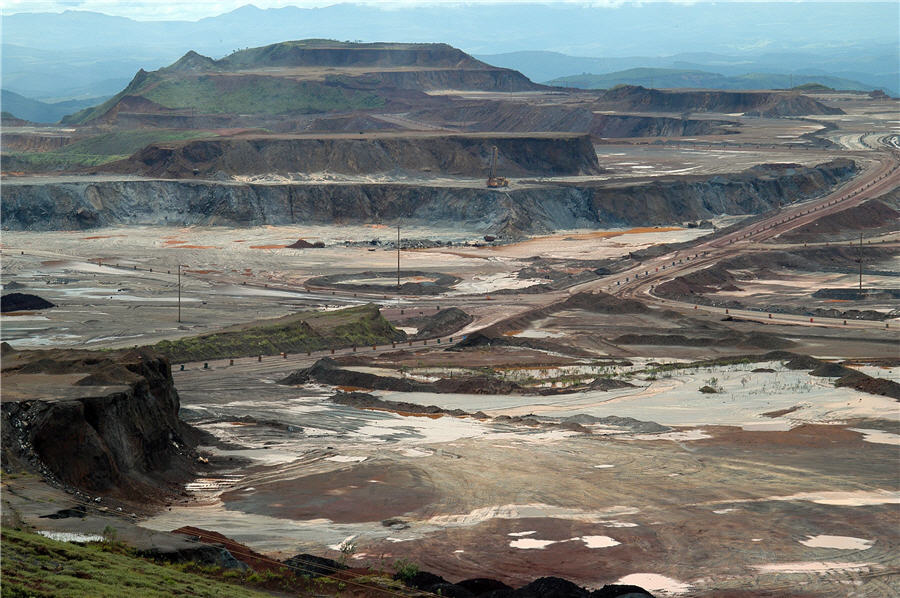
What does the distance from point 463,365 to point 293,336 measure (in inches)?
485

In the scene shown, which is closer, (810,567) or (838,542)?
(810,567)

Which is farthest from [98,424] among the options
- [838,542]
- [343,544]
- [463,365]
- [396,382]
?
[463,365]

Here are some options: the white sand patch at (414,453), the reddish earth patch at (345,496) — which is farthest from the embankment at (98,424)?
the white sand patch at (414,453)

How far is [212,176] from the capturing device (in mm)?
144625

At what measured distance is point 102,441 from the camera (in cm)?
3625

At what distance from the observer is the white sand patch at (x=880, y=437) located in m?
46.0

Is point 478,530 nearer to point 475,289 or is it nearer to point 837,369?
point 837,369

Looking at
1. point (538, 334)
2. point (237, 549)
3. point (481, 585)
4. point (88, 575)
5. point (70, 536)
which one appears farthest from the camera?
point (538, 334)

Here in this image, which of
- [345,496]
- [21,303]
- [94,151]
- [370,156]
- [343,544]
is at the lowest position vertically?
[21,303]

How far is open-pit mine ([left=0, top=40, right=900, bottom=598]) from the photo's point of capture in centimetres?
3325

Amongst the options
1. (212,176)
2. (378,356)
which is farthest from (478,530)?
(212,176)

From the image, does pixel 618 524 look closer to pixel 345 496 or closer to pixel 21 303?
pixel 345 496

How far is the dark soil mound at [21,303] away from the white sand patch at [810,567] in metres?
65.0

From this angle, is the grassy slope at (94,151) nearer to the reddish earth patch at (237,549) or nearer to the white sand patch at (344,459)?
the white sand patch at (344,459)
